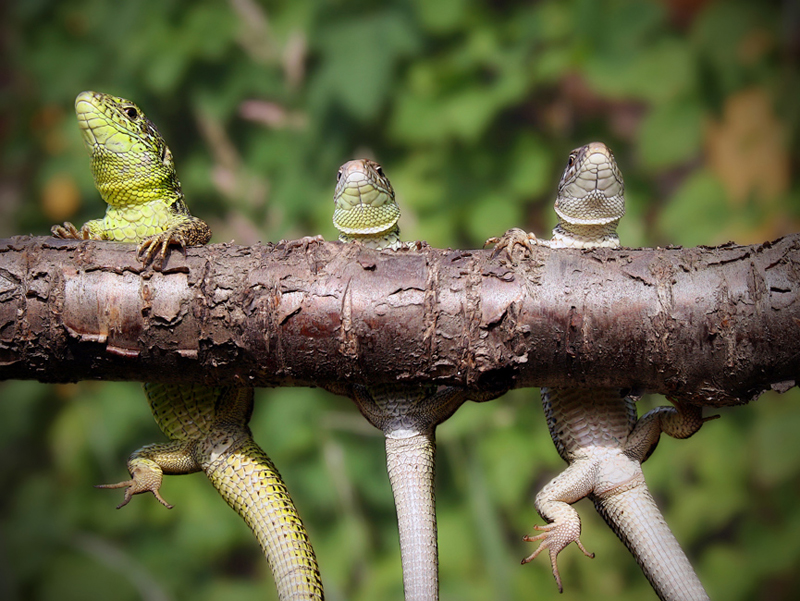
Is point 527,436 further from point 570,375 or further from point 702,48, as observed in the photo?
point 702,48

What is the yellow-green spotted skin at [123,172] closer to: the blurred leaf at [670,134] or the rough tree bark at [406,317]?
the rough tree bark at [406,317]

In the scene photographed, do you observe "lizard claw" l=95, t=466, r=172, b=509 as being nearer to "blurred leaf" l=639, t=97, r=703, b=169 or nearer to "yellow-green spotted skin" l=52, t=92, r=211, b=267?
"yellow-green spotted skin" l=52, t=92, r=211, b=267

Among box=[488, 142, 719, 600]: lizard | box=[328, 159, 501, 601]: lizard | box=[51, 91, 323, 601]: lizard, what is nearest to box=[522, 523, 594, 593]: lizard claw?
box=[488, 142, 719, 600]: lizard

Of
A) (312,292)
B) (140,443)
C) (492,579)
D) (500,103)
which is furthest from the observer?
(140,443)

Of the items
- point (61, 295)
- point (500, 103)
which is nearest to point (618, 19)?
point (500, 103)

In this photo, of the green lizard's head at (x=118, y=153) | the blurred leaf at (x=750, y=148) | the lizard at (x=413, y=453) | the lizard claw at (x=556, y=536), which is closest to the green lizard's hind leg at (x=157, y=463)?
the lizard at (x=413, y=453)

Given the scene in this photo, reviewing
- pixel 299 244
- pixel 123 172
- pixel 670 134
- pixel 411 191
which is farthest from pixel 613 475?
pixel 670 134
